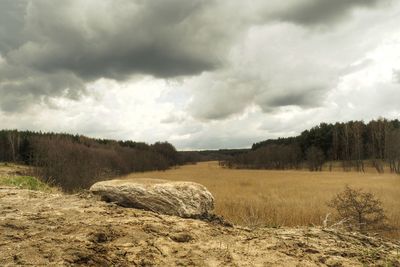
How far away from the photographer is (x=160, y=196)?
5.29 m

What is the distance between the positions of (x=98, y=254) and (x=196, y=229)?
4.29ft

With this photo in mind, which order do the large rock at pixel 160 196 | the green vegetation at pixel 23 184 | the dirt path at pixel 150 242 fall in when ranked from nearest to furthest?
the dirt path at pixel 150 242, the large rock at pixel 160 196, the green vegetation at pixel 23 184

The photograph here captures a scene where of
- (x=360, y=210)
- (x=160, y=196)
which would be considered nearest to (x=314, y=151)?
(x=360, y=210)

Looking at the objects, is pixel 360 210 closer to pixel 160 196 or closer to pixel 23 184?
pixel 160 196

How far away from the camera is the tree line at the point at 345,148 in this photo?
57406 mm

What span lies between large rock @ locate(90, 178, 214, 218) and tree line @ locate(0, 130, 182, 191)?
12437mm

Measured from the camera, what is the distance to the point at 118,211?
4.85 m

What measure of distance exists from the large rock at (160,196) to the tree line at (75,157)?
490 inches

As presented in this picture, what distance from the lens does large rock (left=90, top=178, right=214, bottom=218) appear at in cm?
525

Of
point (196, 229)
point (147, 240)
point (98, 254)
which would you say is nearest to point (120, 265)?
point (98, 254)

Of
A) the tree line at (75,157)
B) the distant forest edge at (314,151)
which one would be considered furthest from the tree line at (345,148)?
the tree line at (75,157)

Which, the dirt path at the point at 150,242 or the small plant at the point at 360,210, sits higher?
the dirt path at the point at 150,242

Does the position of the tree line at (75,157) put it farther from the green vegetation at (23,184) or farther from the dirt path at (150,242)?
the dirt path at (150,242)

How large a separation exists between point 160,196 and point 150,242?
1390mm
